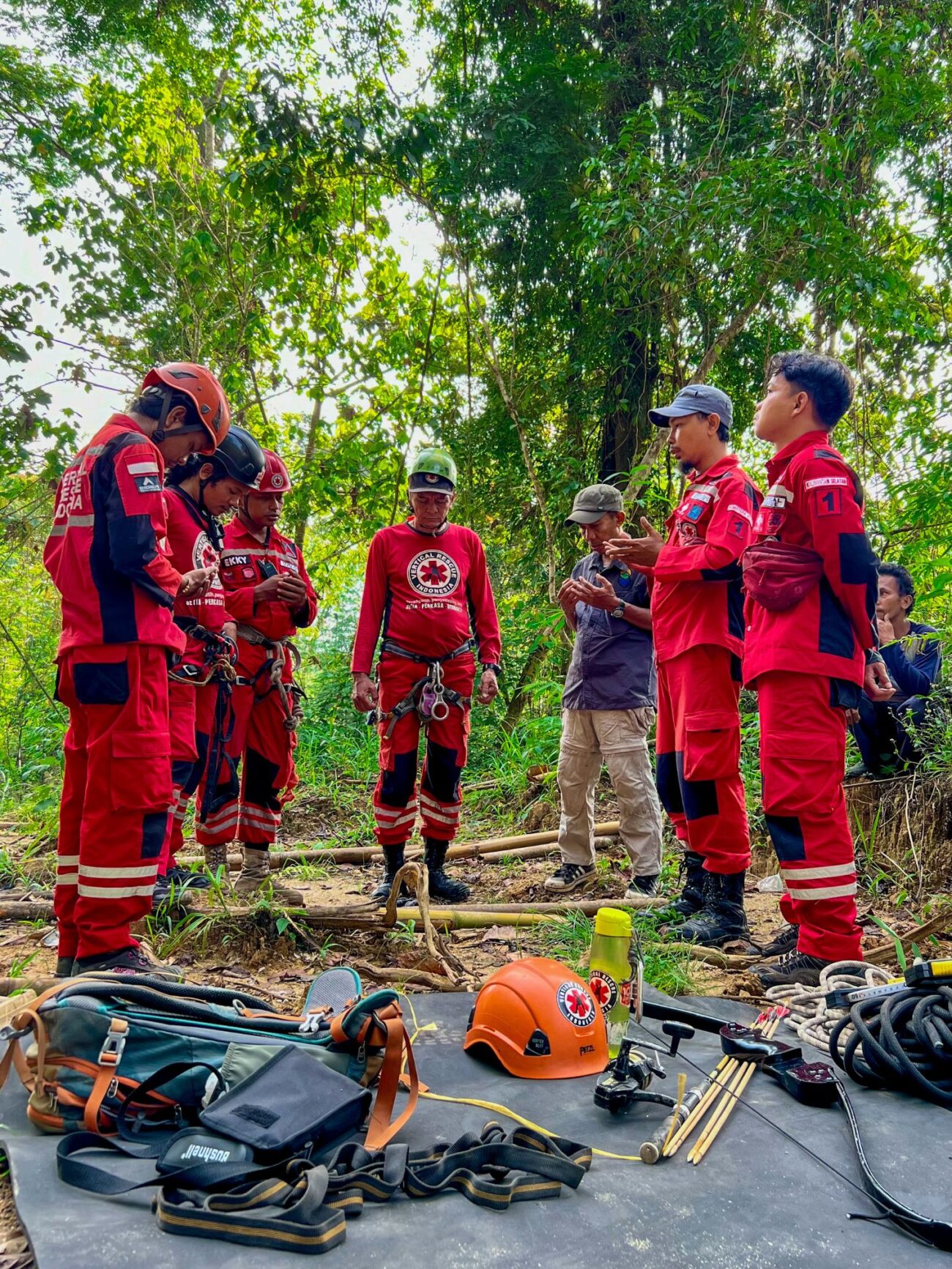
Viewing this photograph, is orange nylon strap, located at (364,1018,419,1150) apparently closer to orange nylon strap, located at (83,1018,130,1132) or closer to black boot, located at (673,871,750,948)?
orange nylon strap, located at (83,1018,130,1132)

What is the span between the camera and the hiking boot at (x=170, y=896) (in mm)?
3938

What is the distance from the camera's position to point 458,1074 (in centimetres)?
247

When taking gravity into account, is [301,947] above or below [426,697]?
below

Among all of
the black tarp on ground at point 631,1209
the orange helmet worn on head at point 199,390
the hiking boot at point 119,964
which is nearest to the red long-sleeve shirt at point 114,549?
the orange helmet worn on head at point 199,390

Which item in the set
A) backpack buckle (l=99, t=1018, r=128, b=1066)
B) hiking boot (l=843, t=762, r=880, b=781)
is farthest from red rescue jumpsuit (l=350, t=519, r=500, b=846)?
backpack buckle (l=99, t=1018, r=128, b=1066)

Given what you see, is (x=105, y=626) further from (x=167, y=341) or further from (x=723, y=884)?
(x=167, y=341)

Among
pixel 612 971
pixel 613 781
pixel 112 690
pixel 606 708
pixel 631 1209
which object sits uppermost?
pixel 606 708

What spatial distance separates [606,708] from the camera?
4.83 m

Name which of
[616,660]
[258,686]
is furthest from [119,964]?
[616,660]

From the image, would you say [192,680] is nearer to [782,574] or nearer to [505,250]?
[782,574]

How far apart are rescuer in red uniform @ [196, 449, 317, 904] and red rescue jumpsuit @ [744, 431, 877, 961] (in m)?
2.45

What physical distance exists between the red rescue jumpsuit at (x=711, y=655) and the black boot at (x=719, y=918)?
0.25 feet

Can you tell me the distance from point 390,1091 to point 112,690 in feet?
5.47

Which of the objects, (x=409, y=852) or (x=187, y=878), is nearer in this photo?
(x=187, y=878)
